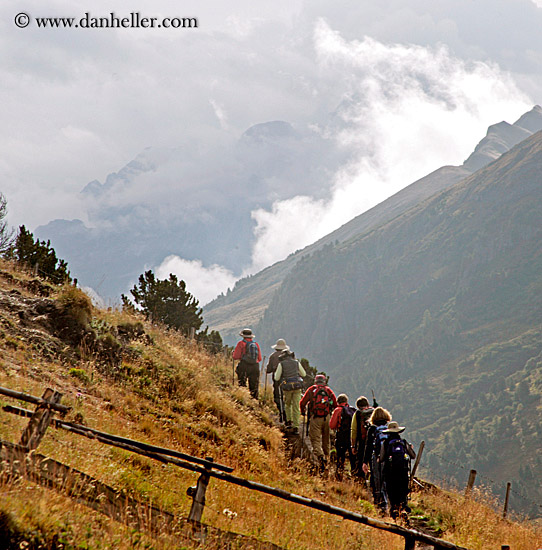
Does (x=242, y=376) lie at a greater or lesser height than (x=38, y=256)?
lesser

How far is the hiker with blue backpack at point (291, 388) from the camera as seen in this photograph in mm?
13312

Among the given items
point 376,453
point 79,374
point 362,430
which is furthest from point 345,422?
point 79,374

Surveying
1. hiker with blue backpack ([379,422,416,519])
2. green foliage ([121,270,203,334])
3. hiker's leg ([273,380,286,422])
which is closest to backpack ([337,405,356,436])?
hiker's leg ([273,380,286,422])

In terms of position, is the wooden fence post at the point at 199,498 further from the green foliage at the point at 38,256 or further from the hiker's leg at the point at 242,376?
the green foliage at the point at 38,256

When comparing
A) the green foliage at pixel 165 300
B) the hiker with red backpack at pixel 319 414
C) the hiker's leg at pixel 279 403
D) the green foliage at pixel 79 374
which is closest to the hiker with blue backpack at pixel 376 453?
the hiker with red backpack at pixel 319 414

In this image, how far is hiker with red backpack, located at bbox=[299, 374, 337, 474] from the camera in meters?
12.3

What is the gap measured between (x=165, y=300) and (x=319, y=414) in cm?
1609

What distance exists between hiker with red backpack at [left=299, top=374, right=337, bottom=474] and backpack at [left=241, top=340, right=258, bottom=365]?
234 centimetres

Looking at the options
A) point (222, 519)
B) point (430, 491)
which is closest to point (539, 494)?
point (430, 491)

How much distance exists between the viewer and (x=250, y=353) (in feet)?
47.2

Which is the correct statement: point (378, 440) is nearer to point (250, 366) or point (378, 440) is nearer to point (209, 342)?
point (250, 366)

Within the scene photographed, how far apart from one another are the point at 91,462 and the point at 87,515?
1.58 m

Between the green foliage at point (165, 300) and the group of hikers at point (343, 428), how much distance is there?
11.6 metres

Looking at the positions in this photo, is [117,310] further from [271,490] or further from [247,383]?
[271,490]
